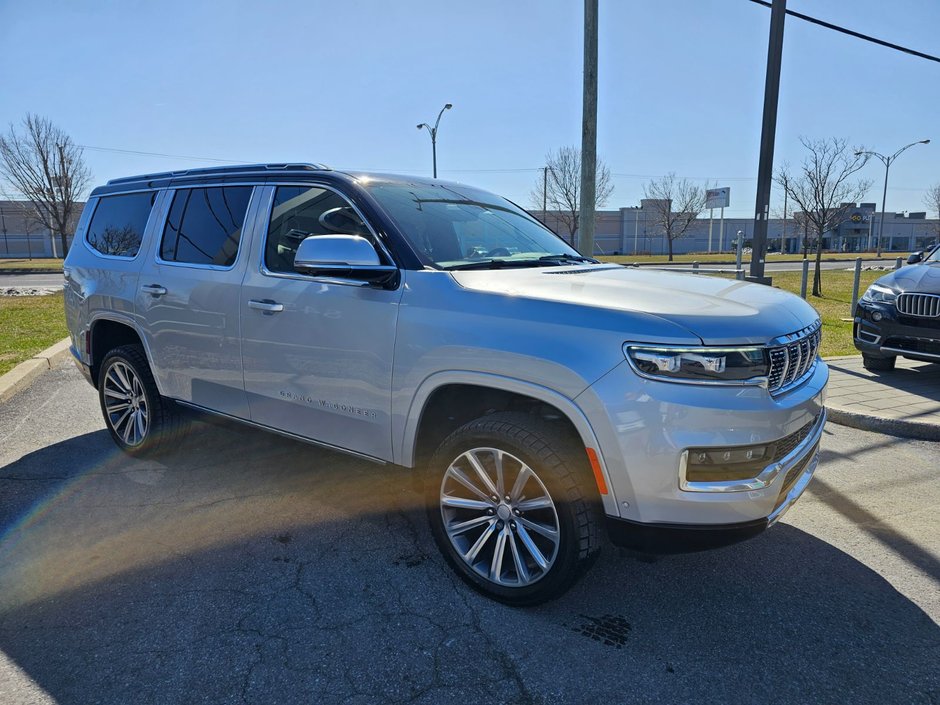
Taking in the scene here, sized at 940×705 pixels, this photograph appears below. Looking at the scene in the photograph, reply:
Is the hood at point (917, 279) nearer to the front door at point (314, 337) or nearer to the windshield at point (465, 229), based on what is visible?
the windshield at point (465, 229)

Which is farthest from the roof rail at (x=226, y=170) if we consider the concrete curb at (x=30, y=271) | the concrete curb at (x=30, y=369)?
the concrete curb at (x=30, y=271)

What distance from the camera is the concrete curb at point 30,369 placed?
645 centimetres

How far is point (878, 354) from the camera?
6930 millimetres

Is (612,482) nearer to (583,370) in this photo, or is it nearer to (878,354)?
(583,370)

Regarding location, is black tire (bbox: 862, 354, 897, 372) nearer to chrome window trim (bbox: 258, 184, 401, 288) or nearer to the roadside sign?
chrome window trim (bbox: 258, 184, 401, 288)

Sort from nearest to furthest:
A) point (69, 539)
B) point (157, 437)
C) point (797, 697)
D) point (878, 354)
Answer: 1. point (797, 697)
2. point (69, 539)
3. point (157, 437)
4. point (878, 354)

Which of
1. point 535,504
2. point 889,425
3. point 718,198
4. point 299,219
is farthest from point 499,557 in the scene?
point 718,198

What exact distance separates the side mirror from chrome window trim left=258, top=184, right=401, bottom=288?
0.22 ft

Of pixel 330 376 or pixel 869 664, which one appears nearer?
Result: pixel 869 664

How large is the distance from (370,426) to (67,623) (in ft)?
5.03

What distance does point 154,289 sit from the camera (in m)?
4.18

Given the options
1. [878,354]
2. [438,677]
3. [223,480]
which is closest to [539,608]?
[438,677]

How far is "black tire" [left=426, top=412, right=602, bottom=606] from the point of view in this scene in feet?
8.49

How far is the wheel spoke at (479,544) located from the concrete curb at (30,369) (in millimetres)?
5602
